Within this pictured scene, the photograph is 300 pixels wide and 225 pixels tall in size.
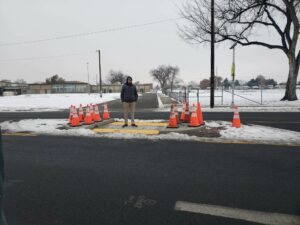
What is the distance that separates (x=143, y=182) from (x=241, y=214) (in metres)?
1.58

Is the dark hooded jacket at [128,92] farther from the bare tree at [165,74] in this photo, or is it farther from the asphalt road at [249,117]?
the bare tree at [165,74]

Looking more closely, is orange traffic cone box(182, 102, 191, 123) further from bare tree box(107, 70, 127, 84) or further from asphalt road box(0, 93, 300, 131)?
bare tree box(107, 70, 127, 84)

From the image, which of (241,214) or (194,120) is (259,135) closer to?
(194,120)

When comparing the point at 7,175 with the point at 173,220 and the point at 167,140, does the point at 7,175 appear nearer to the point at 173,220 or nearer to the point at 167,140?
the point at 173,220

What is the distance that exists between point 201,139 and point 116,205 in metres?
4.34

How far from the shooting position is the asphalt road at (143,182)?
9.51 ft

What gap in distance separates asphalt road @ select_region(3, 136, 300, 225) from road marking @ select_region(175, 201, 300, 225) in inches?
4.0

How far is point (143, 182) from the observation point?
3.86 m

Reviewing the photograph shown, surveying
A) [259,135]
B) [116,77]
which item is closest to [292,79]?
[259,135]

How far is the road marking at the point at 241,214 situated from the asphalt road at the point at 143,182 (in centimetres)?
10

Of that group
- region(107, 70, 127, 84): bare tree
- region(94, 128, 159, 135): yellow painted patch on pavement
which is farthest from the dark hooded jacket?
region(107, 70, 127, 84): bare tree

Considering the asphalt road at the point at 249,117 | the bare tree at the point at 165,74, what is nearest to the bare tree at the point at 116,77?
the bare tree at the point at 165,74

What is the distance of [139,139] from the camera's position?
7.07m

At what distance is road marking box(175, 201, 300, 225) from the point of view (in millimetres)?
2684
